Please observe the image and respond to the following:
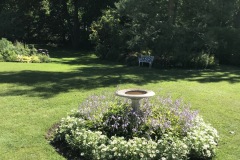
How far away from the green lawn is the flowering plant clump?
417 mm

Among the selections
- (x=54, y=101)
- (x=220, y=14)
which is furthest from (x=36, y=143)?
(x=220, y=14)

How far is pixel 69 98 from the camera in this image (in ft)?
31.1

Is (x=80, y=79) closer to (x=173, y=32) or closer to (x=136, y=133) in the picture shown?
(x=136, y=133)

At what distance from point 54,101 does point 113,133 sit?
3.38 metres

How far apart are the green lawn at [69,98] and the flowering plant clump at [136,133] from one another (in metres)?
0.42

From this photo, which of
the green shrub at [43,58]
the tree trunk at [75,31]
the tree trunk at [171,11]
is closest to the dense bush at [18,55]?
the green shrub at [43,58]

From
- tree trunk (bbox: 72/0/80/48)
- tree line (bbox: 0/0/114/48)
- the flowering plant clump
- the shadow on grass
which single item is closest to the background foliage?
the shadow on grass

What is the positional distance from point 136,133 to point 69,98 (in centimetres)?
396

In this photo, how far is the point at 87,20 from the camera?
33062mm

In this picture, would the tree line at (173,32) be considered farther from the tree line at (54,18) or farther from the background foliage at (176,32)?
the tree line at (54,18)

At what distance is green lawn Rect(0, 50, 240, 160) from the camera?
6.19 meters

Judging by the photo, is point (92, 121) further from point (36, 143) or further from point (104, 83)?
point (104, 83)

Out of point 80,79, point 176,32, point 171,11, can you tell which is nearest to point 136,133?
point 80,79

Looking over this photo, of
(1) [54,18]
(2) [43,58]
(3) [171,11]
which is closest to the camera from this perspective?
(2) [43,58]
